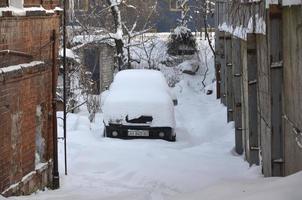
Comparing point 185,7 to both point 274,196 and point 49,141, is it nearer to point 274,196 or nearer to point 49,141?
point 49,141

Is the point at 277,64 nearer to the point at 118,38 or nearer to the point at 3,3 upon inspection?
the point at 3,3

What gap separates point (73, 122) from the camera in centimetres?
1756

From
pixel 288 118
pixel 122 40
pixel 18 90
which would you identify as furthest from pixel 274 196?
pixel 122 40

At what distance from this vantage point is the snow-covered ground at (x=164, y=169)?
6.23m

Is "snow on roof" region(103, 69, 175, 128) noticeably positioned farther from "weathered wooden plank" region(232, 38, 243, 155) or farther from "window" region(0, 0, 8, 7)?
"window" region(0, 0, 8, 7)

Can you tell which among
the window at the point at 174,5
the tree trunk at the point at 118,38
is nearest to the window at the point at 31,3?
the tree trunk at the point at 118,38

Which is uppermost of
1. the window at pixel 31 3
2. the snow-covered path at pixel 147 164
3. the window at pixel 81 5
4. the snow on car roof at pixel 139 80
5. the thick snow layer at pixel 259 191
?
the window at pixel 81 5

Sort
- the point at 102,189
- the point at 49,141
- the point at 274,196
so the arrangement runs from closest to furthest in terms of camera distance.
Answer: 1. the point at 274,196
2. the point at 102,189
3. the point at 49,141

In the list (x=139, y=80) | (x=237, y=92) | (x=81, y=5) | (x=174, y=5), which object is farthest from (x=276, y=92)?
(x=174, y=5)

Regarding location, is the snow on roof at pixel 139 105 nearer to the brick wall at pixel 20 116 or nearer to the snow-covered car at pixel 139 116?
the snow-covered car at pixel 139 116

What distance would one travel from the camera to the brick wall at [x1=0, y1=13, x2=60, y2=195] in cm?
788

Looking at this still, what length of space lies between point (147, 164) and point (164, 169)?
524mm

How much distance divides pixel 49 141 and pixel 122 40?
18912 mm

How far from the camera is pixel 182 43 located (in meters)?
32.9
